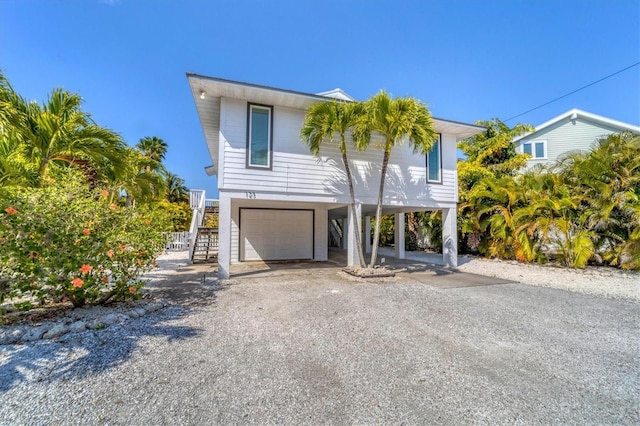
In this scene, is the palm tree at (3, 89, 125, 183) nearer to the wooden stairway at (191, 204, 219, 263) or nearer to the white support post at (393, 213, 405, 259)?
the wooden stairway at (191, 204, 219, 263)

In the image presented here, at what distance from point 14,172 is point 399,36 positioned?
41.8 feet

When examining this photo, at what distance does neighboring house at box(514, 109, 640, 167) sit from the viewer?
57.7 feet

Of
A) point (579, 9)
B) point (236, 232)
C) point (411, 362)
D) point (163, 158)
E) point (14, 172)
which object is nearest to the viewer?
point (411, 362)

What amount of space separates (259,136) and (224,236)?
2915 mm

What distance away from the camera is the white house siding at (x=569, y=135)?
1784 centimetres

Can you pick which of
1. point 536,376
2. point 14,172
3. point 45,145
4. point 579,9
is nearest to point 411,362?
point 536,376

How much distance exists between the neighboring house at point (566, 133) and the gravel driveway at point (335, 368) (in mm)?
17916

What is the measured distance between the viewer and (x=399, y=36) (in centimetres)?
1166

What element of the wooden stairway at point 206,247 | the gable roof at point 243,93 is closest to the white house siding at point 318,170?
the gable roof at point 243,93

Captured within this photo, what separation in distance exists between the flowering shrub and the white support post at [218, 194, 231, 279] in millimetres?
2570

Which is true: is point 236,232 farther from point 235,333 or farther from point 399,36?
point 399,36

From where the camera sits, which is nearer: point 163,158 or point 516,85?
point 516,85

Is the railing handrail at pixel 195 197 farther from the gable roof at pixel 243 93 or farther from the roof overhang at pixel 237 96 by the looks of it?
the gable roof at pixel 243 93


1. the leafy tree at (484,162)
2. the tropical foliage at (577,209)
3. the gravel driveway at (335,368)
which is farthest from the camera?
the leafy tree at (484,162)
